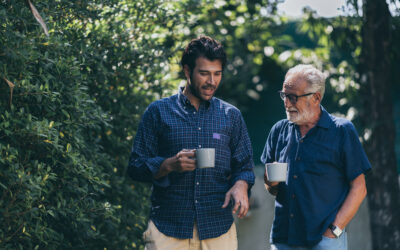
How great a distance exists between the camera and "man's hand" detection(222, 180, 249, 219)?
10.8ft

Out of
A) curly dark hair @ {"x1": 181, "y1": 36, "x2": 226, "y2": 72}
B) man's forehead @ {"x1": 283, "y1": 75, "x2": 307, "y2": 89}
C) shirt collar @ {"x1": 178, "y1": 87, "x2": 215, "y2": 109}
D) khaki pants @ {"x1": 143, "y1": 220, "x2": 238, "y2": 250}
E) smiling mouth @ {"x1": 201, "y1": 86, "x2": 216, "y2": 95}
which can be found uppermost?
curly dark hair @ {"x1": 181, "y1": 36, "x2": 226, "y2": 72}

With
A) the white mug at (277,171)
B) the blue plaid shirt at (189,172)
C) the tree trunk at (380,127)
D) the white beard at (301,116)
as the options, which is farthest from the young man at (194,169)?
the tree trunk at (380,127)

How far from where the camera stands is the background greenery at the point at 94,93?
3.62m

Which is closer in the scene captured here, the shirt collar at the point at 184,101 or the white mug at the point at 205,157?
the white mug at the point at 205,157

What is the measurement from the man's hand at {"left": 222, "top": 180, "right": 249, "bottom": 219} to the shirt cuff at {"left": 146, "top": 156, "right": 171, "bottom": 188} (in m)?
0.37

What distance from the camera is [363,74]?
20.6 ft

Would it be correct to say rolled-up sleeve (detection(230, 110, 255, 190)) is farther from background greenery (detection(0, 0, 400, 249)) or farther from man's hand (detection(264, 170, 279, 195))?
background greenery (detection(0, 0, 400, 249))

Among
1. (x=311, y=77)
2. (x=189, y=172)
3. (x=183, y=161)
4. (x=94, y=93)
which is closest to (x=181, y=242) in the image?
(x=189, y=172)

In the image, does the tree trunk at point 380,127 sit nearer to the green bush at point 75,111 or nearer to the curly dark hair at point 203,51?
the green bush at point 75,111

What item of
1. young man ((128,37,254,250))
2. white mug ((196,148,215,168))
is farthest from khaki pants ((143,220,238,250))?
white mug ((196,148,215,168))

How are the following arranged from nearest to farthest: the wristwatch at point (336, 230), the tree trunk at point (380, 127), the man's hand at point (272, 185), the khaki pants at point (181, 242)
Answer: the wristwatch at point (336, 230), the khaki pants at point (181, 242), the man's hand at point (272, 185), the tree trunk at point (380, 127)

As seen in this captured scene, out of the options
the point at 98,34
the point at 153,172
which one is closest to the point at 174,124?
the point at 153,172

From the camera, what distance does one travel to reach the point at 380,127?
6.12 metres

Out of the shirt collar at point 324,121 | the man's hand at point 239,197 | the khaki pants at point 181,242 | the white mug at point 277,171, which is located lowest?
the khaki pants at point 181,242
